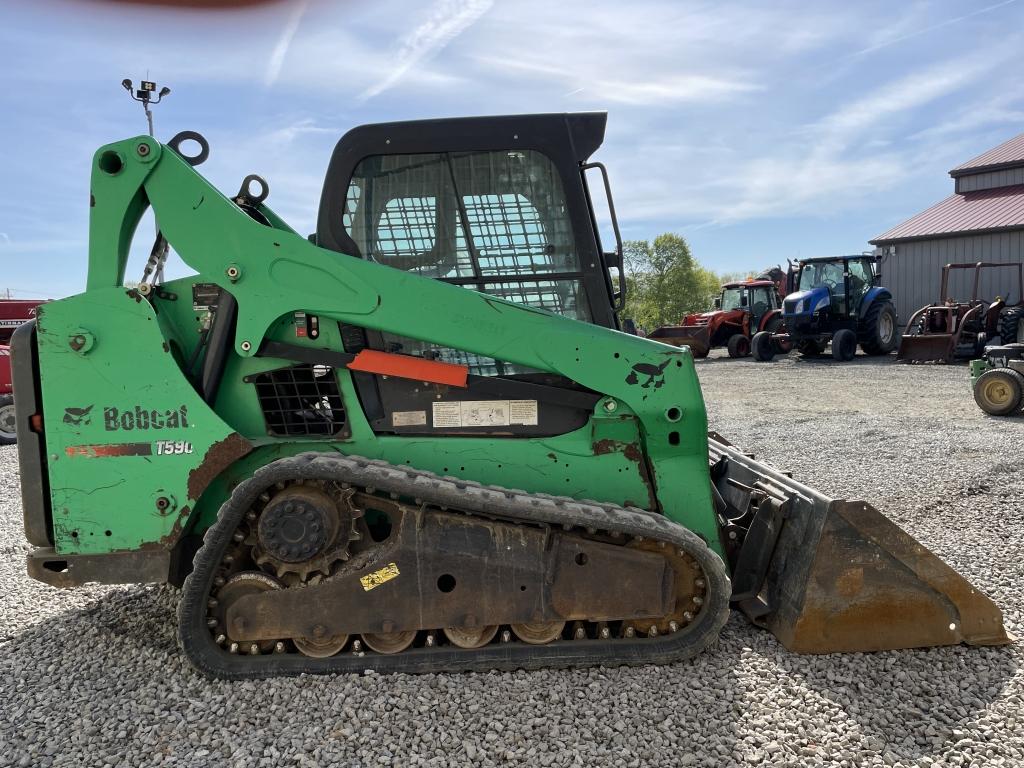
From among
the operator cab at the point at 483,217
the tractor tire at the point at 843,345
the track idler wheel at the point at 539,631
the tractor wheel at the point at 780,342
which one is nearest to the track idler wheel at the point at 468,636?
the track idler wheel at the point at 539,631

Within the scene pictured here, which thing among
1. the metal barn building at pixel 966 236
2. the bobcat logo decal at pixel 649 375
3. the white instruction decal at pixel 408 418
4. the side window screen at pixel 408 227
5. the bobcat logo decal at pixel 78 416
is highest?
the metal barn building at pixel 966 236

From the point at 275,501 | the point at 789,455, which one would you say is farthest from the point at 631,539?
the point at 789,455

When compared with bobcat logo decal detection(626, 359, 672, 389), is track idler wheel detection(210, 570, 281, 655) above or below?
below

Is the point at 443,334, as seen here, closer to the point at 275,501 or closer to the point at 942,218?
the point at 275,501

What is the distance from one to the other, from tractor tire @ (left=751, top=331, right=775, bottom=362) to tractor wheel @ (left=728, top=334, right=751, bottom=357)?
1735 mm

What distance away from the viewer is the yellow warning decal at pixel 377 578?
128 inches

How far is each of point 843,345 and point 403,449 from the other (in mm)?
20728

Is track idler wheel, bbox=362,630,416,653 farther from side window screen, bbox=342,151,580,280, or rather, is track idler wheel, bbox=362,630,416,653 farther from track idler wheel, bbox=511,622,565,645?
side window screen, bbox=342,151,580,280

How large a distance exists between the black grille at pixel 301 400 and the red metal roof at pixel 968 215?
27.9 metres

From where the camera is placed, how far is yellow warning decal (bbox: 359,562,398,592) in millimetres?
3254

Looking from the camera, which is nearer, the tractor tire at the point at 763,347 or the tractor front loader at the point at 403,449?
the tractor front loader at the point at 403,449

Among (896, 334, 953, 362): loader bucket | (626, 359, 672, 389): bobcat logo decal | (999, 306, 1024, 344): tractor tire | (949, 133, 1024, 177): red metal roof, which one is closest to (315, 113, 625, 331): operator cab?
(626, 359, 672, 389): bobcat logo decal

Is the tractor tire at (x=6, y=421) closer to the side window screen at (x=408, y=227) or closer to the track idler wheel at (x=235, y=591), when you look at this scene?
the track idler wheel at (x=235, y=591)

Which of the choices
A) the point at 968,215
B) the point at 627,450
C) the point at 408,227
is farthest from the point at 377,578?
the point at 968,215
